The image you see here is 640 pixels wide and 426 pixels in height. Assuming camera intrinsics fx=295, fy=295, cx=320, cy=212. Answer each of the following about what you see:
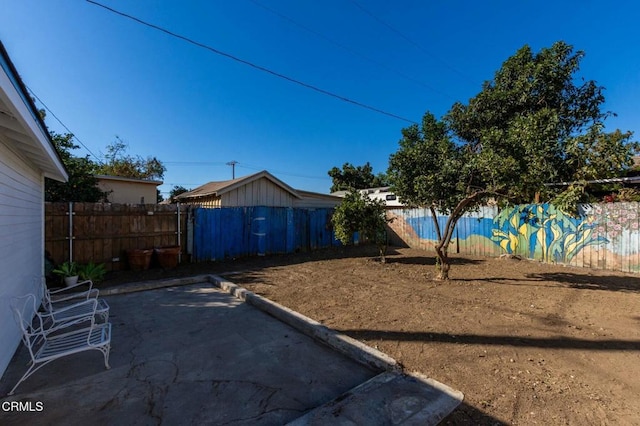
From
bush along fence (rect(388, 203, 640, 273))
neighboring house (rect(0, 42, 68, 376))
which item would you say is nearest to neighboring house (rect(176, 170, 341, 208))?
bush along fence (rect(388, 203, 640, 273))

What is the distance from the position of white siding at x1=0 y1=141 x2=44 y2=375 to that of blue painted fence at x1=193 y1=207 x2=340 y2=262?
190 inches

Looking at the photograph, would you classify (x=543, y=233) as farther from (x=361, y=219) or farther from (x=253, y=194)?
(x=253, y=194)

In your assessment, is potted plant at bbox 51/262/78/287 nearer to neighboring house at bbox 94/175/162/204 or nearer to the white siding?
the white siding

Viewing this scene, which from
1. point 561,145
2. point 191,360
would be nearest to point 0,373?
point 191,360

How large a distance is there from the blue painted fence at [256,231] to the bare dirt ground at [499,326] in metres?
1.68

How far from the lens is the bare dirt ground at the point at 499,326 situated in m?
2.57

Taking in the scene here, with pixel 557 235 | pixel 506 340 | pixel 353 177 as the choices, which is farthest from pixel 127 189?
pixel 353 177

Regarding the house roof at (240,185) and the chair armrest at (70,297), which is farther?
the house roof at (240,185)

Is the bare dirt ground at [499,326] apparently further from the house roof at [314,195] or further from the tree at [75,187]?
the house roof at [314,195]

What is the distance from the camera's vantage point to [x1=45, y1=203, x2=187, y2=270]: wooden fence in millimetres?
7406

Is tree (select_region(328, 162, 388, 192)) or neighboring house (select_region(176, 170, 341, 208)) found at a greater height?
tree (select_region(328, 162, 388, 192))

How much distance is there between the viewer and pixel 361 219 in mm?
10312

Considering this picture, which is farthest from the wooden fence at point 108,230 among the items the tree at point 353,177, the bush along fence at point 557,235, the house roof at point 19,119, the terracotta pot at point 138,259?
the tree at point 353,177

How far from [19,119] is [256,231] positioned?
8.79m
